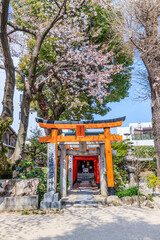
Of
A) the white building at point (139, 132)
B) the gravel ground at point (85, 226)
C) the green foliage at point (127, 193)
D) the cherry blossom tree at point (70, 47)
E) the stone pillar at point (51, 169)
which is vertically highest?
the cherry blossom tree at point (70, 47)

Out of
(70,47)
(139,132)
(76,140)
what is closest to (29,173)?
(76,140)

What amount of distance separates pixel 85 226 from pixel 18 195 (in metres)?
3.36

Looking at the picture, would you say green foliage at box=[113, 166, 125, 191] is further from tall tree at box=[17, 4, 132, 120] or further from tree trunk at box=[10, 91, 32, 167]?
tall tree at box=[17, 4, 132, 120]

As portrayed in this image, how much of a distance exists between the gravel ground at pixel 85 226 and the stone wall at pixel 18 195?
15.3 inches

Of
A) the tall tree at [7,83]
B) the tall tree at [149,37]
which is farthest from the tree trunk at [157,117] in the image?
the tall tree at [7,83]

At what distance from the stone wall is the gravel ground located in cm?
39

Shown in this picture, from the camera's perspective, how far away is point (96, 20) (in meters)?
12.6

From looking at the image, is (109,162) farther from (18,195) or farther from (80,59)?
(80,59)

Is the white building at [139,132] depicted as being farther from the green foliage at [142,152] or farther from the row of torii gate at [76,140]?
the row of torii gate at [76,140]

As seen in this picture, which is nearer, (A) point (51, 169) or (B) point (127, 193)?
(A) point (51, 169)

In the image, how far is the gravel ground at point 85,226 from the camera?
14.2 ft

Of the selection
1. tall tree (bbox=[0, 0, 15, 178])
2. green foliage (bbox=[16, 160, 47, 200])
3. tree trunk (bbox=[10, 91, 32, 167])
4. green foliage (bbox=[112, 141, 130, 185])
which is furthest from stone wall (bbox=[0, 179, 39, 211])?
green foliage (bbox=[112, 141, 130, 185])

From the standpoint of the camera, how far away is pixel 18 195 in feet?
23.2

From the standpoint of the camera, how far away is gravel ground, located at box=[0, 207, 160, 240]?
432cm
